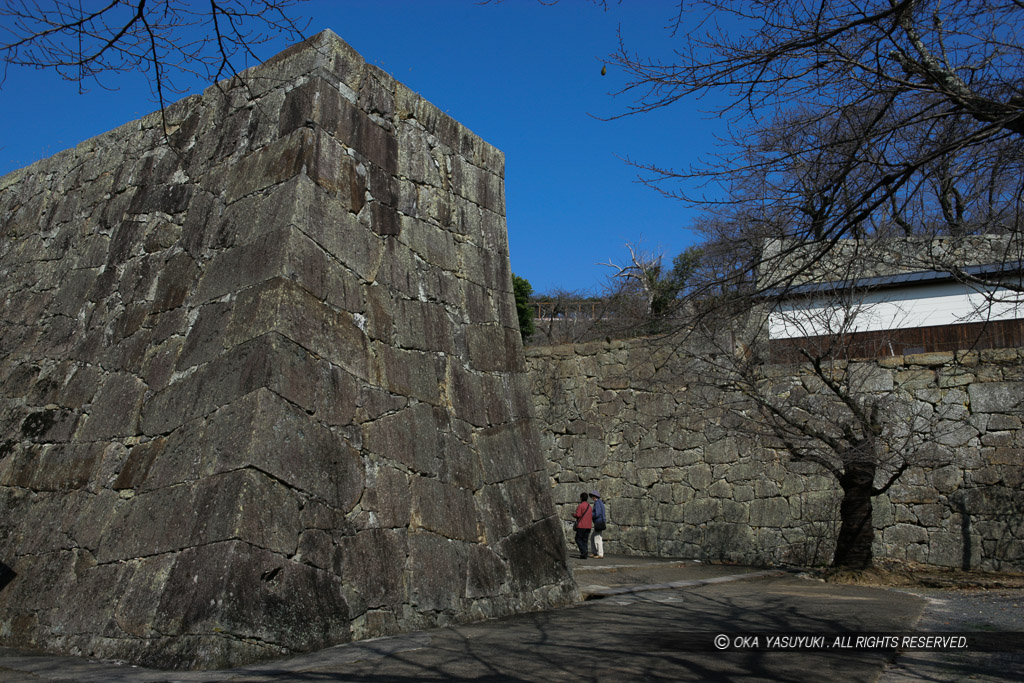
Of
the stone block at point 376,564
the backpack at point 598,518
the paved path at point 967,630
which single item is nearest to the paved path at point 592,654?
the paved path at point 967,630

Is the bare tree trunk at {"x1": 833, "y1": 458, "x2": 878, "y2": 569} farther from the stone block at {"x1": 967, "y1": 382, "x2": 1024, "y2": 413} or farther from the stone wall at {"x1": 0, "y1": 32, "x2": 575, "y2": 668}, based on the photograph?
the stone wall at {"x1": 0, "y1": 32, "x2": 575, "y2": 668}

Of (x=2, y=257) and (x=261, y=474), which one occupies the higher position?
(x=2, y=257)

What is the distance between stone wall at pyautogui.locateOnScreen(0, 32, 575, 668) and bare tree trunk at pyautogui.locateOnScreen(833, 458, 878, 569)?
16.5 feet

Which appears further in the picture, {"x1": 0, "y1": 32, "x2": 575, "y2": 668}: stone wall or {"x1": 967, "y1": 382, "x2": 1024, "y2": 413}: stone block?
{"x1": 967, "y1": 382, "x2": 1024, "y2": 413}: stone block

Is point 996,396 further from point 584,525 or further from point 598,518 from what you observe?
point 584,525

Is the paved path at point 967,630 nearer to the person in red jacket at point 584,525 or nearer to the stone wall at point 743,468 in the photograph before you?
the stone wall at point 743,468

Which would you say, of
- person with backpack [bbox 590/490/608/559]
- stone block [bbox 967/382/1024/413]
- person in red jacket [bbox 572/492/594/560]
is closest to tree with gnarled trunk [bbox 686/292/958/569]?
stone block [bbox 967/382/1024/413]

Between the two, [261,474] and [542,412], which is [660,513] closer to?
[542,412]

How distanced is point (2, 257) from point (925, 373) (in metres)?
10.6

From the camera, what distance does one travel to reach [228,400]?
3.71 m

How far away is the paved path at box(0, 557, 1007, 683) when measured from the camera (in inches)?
120

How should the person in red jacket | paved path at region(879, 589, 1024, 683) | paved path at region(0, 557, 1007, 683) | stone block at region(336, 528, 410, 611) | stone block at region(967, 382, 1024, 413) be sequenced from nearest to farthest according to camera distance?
paved path at region(0, 557, 1007, 683), paved path at region(879, 589, 1024, 683), stone block at region(336, 528, 410, 611), stone block at region(967, 382, 1024, 413), the person in red jacket

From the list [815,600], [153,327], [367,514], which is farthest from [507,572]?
[815,600]

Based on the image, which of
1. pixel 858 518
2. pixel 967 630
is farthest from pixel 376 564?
pixel 858 518
